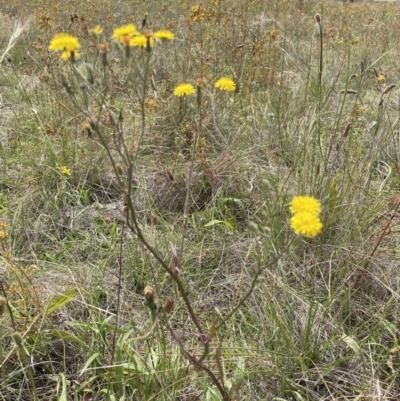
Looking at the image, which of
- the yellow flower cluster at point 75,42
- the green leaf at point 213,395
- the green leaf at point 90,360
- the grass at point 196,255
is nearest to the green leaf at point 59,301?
the grass at point 196,255

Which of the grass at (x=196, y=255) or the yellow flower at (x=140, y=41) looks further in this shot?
the grass at (x=196, y=255)

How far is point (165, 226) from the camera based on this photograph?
1.83 metres

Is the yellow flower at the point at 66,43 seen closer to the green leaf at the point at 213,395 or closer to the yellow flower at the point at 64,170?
the green leaf at the point at 213,395

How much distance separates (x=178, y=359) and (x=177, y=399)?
0.34 ft

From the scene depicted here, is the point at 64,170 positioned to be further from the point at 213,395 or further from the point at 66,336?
the point at 213,395

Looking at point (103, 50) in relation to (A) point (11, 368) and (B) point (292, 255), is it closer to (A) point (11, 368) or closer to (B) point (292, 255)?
(A) point (11, 368)

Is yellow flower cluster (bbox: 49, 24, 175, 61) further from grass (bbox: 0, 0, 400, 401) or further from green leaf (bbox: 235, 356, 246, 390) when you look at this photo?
green leaf (bbox: 235, 356, 246, 390)

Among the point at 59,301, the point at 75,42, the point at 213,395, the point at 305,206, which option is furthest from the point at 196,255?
the point at 75,42

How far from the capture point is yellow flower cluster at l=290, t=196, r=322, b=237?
0.77 m

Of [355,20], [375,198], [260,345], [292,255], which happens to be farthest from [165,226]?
[355,20]


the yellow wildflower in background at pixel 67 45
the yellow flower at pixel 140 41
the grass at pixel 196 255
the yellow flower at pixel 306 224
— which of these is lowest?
the grass at pixel 196 255

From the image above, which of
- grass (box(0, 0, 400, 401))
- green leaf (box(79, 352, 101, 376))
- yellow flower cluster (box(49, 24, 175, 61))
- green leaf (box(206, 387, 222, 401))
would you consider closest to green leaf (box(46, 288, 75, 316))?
grass (box(0, 0, 400, 401))

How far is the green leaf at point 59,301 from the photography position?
1312 mm

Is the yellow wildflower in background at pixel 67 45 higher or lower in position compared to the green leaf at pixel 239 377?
higher
